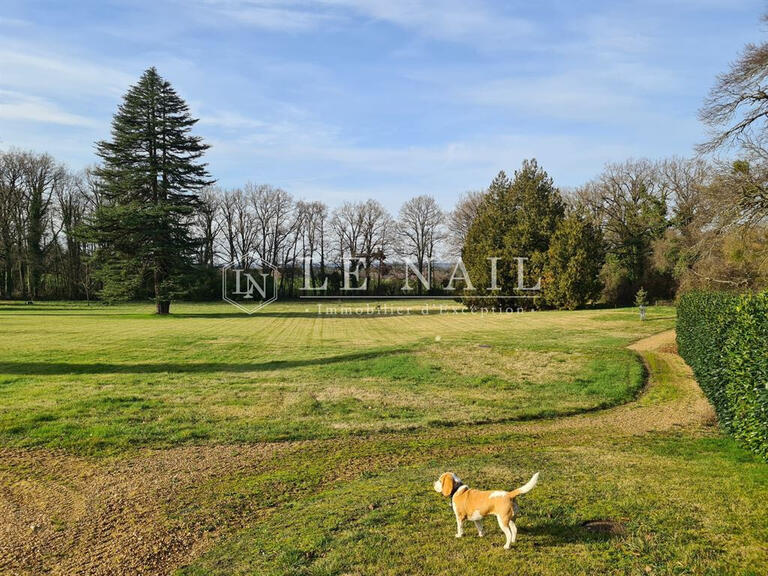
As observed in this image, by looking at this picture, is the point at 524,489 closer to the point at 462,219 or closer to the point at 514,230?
the point at 514,230

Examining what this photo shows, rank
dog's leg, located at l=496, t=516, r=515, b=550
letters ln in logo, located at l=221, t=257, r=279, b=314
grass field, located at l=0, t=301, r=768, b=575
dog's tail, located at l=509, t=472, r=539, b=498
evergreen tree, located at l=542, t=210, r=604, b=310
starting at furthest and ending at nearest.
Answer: letters ln in logo, located at l=221, t=257, r=279, b=314, evergreen tree, located at l=542, t=210, r=604, b=310, grass field, located at l=0, t=301, r=768, b=575, dog's leg, located at l=496, t=516, r=515, b=550, dog's tail, located at l=509, t=472, r=539, b=498

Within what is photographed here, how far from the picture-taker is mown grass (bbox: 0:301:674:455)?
27.1 ft

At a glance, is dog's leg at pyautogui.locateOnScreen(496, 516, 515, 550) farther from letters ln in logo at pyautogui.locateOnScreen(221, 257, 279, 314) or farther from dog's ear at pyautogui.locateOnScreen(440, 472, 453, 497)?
letters ln in logo at pyautogui.locateOnScreen(221, 257, 279, 314)

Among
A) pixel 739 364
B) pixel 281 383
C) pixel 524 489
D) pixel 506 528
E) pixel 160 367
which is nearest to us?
pixel 524 489

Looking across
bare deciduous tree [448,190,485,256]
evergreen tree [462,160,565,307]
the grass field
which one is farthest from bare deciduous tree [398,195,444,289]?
the grass field

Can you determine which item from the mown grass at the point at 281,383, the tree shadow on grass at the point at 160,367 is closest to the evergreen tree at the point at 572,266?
the mown grass at the point at 281,383

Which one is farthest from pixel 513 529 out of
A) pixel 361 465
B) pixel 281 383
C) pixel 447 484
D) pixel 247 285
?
pixel 247 285

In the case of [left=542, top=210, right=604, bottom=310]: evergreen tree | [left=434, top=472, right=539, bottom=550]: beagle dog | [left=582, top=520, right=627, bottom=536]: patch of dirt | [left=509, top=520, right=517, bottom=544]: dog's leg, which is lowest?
[left=582, top=520, right=627, bottom=536]: patch of dirt

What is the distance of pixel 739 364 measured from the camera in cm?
621

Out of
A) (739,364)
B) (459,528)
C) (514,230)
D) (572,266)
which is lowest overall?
(459,528)

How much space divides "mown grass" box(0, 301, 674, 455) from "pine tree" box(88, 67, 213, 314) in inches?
519

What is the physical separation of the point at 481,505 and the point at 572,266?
1204 inches

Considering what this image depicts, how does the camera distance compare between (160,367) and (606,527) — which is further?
(160,367)

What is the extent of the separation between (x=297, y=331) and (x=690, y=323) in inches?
663
